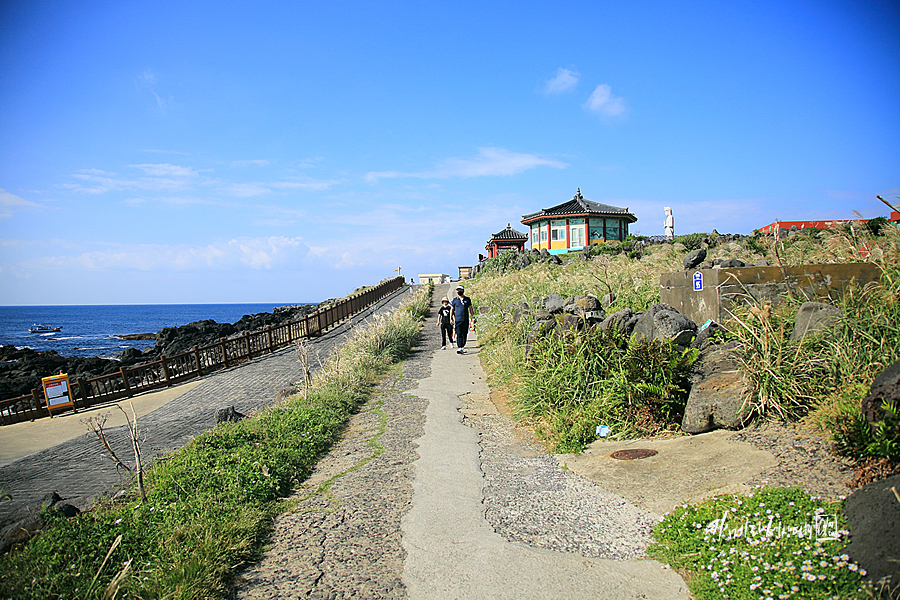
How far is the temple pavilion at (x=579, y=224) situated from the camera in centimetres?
4578

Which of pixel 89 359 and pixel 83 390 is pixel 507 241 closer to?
pixel 89 359

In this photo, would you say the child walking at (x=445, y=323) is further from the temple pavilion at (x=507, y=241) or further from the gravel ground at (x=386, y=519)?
the temple pavilion at (x=507, y=241)

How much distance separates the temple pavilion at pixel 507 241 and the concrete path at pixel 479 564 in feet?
183

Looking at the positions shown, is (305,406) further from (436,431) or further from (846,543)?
(846,543)

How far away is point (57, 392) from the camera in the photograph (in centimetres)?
1636

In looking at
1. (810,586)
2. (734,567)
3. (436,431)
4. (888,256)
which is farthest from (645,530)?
(888,256)

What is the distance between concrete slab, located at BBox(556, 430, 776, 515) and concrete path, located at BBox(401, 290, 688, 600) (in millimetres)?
988

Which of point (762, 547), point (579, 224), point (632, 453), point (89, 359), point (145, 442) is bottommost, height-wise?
point (89, 359)

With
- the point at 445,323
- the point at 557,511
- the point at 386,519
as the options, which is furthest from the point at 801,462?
the point at 445,323

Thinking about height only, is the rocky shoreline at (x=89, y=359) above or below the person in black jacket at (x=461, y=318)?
below

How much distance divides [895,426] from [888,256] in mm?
3380

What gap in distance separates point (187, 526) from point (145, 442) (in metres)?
7.55

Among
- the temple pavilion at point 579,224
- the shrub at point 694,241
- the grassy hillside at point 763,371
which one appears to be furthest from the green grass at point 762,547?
the temple pavilion at point 579,224

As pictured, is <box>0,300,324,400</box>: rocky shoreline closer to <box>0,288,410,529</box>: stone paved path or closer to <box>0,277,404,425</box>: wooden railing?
<box>0,277,404,425</box>: wooden railing
